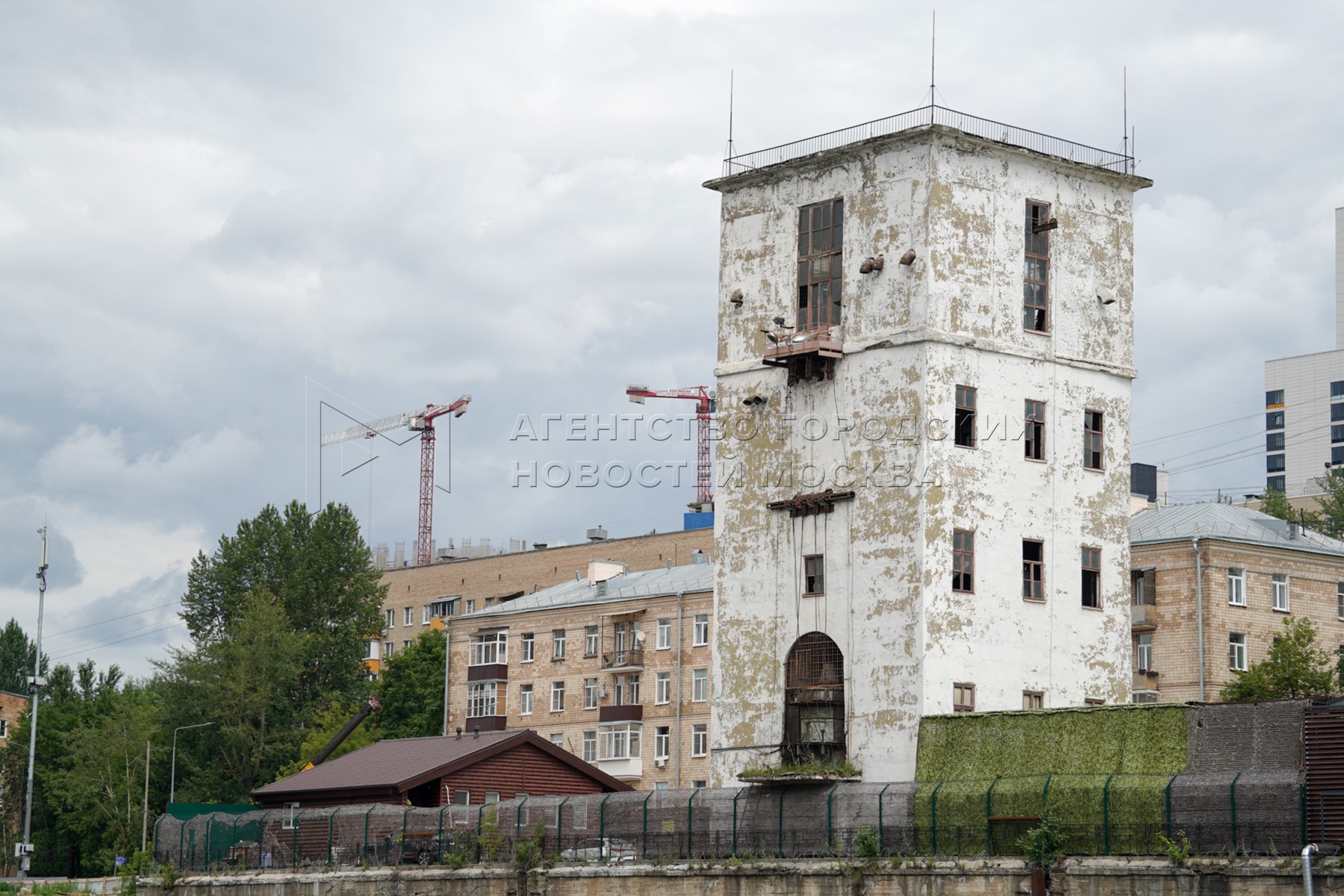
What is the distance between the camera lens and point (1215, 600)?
270 ft

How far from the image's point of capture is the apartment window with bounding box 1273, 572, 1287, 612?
84.6 m

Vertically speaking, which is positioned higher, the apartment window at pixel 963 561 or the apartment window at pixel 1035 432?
the apartment window at pixel 1035 432

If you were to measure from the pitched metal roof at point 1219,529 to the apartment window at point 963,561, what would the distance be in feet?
77.2

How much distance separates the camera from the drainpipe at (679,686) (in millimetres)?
95875

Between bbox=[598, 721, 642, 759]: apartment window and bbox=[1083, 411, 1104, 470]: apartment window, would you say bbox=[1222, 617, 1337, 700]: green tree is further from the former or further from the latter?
bbox=[598, 721, 642, 759]: apartment window

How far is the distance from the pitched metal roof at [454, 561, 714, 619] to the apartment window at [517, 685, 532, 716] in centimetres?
435

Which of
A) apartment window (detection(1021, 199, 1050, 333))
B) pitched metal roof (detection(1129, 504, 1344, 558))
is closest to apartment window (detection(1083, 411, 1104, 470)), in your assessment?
apartment window (detection(1021, 199, 1050, 333))

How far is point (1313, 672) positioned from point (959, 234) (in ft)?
78.2

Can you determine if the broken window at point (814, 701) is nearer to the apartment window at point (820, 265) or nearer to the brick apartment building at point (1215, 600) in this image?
the apartment window at point (820, 265)

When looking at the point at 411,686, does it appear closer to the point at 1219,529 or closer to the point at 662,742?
the point at 662,742

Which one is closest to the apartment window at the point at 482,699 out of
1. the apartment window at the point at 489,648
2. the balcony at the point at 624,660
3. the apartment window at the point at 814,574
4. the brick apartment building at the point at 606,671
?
the brick apartment building at the point at 606,671

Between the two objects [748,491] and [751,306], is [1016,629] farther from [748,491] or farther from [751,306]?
[751,306]

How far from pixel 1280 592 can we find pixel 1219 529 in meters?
3.85

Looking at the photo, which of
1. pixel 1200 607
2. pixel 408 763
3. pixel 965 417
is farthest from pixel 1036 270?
pixel 408 763
